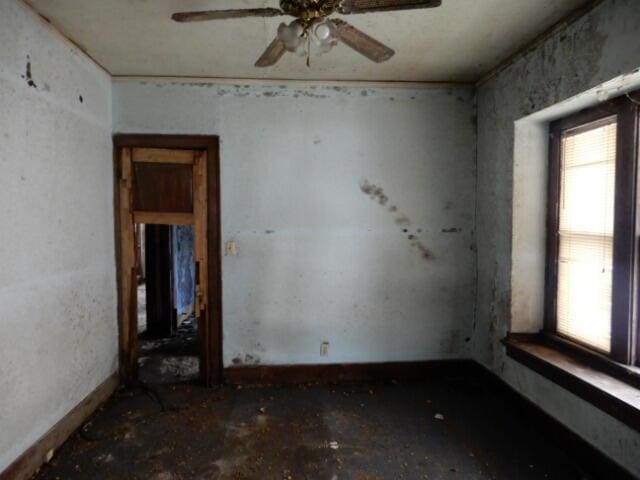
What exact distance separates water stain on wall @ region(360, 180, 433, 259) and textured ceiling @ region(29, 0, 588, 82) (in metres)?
0.92

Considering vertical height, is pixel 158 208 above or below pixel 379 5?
below

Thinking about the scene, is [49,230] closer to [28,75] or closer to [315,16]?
[28,75]

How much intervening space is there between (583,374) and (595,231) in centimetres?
87

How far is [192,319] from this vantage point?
531 centimetres

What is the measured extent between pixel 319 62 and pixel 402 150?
1.03m

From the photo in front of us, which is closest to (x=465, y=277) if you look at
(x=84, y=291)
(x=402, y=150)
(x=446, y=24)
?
(x=402, y=150)

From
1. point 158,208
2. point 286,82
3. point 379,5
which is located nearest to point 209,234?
point 158,208

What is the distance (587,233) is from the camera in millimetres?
2412

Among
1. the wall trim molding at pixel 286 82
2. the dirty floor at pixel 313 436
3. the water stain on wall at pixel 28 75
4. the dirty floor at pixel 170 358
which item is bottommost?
the dirty floor at pixel 313 436

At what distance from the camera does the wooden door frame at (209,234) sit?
10.3 ft

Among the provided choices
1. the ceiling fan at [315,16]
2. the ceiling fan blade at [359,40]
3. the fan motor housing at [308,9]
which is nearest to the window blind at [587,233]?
the ceiling fan blade at [359,40]

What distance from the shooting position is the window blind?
7.38ft

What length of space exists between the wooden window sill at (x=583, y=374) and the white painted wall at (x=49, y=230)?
3105 mm

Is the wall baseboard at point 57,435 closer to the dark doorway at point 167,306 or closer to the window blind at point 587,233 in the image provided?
Answer: the dark doorway at point 167,306
